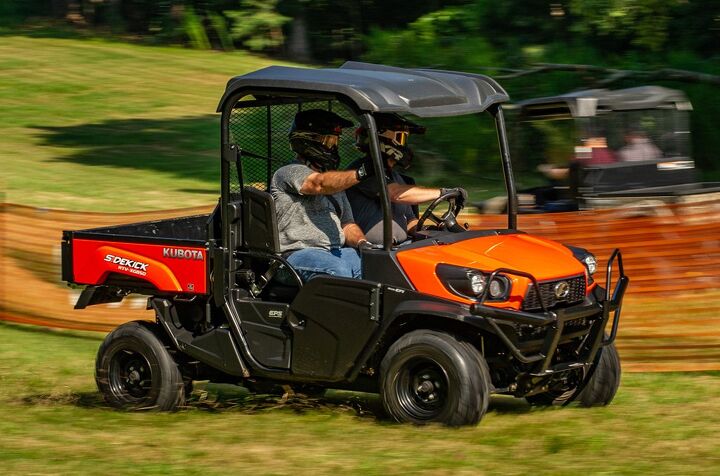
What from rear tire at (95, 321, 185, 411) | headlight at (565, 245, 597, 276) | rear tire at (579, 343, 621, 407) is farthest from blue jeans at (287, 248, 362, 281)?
rear tire at (579, 343, 621, 407)

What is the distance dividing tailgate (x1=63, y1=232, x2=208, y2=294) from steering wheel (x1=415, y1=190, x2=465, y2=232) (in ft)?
4.33

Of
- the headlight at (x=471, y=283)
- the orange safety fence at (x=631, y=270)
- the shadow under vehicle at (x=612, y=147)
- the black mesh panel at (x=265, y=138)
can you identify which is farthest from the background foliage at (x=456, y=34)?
the headlight at (x=471, y=283)

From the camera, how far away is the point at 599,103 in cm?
1773

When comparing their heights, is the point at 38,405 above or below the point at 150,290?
below

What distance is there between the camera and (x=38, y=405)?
8.59 meters

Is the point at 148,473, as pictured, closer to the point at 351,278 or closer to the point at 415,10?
the point at 351,278

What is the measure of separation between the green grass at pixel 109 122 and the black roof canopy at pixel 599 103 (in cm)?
507

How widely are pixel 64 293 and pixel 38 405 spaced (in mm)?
3431

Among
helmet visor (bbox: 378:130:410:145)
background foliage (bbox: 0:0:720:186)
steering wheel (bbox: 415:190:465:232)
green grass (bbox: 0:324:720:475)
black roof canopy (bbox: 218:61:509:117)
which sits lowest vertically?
green grass (bbox: 0:324:720:475)

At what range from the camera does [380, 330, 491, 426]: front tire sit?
7.06 meters

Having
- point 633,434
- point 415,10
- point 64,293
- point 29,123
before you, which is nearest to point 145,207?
point 64,293

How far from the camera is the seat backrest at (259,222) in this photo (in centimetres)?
780

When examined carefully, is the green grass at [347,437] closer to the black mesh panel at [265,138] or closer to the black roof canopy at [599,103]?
the black mesh panel at [265,138]

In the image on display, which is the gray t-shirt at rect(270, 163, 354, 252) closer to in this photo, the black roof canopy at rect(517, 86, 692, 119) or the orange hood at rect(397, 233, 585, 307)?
the orange hood at rect(397, 233, 585, 307)
